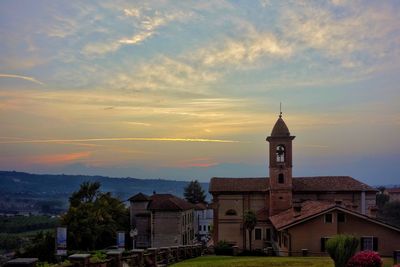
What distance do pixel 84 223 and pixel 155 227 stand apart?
11029mm

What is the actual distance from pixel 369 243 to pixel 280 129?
1925cm

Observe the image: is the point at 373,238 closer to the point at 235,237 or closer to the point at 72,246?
the point at 235,237

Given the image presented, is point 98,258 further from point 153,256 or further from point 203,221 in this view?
point 203,221

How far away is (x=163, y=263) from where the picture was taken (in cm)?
2253

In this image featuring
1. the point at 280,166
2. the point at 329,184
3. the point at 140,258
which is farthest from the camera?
the point at 329,184

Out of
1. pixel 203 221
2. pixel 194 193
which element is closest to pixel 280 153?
pixel 203 221

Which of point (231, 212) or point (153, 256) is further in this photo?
point (231, 212)

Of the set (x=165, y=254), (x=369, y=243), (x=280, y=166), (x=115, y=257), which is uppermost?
(x=280, y=166)

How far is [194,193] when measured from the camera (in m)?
125

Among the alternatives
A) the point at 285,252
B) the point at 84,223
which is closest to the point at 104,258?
the point at 285,252

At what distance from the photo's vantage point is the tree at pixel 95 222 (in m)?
70.4

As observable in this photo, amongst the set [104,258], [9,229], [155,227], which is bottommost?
[9,229]

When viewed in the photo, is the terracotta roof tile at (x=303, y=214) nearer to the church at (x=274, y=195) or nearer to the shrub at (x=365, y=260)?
the church at (x=274, y=195)

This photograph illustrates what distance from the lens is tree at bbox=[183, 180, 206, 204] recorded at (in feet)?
407
